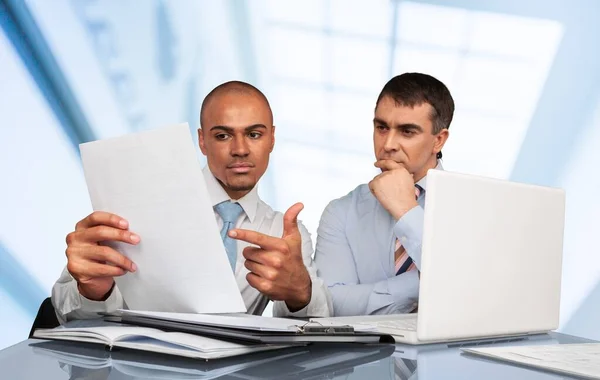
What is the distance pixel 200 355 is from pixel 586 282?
417cm

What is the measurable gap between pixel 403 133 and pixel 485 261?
117 cm

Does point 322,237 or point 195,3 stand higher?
point 195,3

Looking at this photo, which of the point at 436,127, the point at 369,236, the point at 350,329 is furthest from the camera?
the point at 436,127

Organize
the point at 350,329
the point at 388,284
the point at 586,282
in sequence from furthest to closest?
the point at 586,282, the point at 388,284, the point at 350,329

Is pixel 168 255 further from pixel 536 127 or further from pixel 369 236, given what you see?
pixel 536 127

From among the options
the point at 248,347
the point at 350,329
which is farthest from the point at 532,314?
the point at 248,347

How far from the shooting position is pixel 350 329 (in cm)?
125

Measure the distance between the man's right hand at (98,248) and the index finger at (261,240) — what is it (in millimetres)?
187

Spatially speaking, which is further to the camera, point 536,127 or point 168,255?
point 536,127

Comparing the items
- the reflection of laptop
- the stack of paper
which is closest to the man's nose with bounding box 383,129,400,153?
the reflection of laptop

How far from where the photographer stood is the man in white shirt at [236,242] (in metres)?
1.42

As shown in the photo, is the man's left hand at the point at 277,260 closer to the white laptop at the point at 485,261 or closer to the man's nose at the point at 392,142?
the white laptop at the point at 485,261

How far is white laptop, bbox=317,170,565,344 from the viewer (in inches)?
51.8

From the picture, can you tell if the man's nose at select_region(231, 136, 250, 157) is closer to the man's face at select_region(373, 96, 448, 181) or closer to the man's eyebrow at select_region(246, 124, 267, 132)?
the man's eyebrow at select_region(246, 124, 267, 132)
